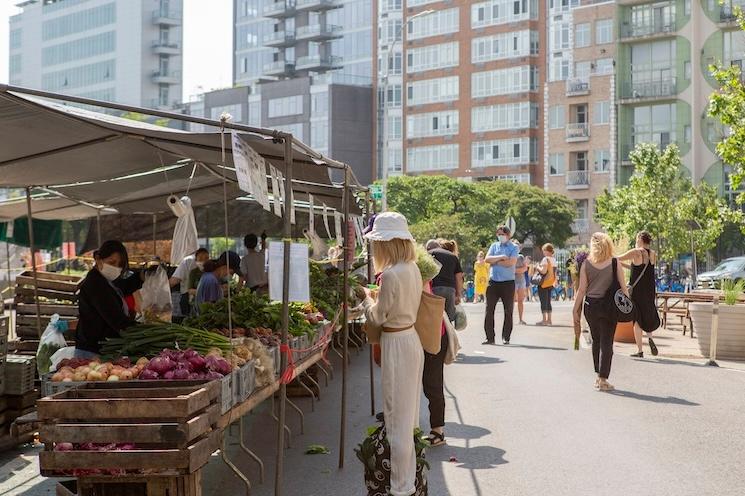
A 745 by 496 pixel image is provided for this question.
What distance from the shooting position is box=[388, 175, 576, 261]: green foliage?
7500 cm

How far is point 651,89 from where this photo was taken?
7850 cm

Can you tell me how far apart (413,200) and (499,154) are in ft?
56.2

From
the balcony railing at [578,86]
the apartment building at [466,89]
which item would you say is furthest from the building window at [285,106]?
the balcony railing at [578,86]

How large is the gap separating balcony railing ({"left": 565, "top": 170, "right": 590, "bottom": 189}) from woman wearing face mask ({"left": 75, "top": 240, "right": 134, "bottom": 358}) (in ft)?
252

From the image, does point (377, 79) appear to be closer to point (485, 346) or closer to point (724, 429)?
point (485, 346)

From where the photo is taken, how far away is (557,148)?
85625mm

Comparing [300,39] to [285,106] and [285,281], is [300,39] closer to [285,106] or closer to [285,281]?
[285,106]

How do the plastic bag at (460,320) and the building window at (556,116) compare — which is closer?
the plastic bag at (460,320)

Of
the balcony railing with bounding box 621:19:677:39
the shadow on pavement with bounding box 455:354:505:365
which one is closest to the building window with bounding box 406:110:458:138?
the balcony railing with bounding box 621:19:677:39

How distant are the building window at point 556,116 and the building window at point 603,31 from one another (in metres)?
5.89

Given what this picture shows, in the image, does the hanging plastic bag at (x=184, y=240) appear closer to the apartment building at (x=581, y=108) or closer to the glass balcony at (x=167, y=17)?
the apartment building at (x=581, y=108)

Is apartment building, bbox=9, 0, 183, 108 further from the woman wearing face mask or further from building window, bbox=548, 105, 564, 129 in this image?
the woman wearing face mask

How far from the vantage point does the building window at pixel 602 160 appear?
8188cm

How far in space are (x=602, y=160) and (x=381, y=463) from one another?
77.1m
